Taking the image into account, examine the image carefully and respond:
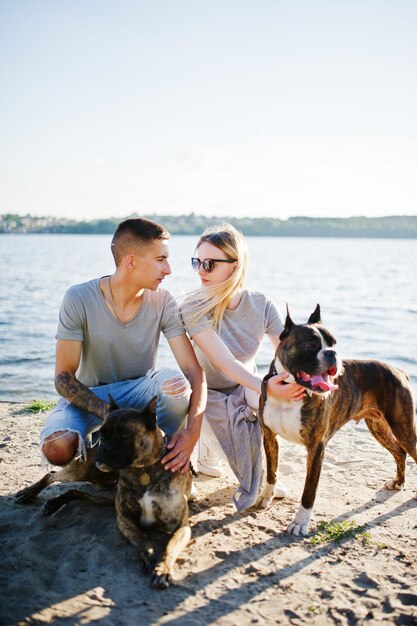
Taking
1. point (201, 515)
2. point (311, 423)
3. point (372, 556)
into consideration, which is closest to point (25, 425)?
point (201, 515)

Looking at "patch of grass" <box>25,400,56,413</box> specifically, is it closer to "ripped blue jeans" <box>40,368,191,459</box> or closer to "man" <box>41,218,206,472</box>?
"man" <box>41,218,206,472</box>

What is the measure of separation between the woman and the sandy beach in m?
0.39

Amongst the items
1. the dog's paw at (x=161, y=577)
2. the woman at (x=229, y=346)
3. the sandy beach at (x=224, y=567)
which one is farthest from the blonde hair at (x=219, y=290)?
the dog's paw at (x=161, y=577)

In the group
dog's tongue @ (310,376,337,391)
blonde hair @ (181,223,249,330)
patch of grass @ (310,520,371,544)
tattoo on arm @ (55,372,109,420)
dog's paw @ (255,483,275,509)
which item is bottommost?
patch of grass @ (310,520,371,544)

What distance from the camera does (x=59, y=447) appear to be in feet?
15.0

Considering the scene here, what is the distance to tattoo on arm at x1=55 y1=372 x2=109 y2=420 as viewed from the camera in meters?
4.73

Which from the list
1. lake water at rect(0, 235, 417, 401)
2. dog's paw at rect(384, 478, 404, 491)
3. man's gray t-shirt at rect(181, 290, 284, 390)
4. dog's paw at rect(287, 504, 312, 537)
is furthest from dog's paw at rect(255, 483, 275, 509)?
lake water at rect(0, 235, 417, 401)

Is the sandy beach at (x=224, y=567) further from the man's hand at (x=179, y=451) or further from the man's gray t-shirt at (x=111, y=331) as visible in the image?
the man's gray t-shirt at (x=111, y=331)

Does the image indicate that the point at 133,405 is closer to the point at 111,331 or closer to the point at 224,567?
the point at 111,331

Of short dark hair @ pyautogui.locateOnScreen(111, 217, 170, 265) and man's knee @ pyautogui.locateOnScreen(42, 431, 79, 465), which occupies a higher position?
short dark hair @ pyautogui.locateOnScreen(111, 217, 170, 265)

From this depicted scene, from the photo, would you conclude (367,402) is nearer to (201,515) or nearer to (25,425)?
(201,515)

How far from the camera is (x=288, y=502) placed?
205 inches

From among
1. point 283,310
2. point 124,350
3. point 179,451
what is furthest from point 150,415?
point 283,310

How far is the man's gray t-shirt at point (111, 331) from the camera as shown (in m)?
5.08
